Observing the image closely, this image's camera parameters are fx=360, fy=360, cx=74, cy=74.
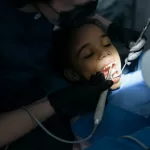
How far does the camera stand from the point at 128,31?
1430 millimetres

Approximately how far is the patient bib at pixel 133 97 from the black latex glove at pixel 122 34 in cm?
15

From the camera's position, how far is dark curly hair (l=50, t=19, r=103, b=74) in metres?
1.28

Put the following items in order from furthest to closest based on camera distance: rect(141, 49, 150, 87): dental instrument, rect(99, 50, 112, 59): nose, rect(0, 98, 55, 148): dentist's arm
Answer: rect(99, 50, 112, 59): nose → rect(0, 98, 55, 148): dentist's arm → rect(141, 49, 150, 87): dental instrument

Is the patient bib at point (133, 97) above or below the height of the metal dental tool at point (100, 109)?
below

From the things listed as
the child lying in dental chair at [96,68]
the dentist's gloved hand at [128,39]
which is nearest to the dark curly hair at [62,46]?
the child lying in dental chair at [96,68]

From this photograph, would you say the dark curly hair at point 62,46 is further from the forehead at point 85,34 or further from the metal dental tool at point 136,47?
the metal dental tool at point 136,47

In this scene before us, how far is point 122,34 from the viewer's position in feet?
4.65

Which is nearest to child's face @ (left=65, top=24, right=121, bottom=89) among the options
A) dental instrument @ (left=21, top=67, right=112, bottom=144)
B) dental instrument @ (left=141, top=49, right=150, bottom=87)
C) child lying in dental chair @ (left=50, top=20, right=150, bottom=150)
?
child lying in dental chair @ (left=50, top=20, right=150, bottom=150)

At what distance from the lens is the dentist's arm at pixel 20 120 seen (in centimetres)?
115

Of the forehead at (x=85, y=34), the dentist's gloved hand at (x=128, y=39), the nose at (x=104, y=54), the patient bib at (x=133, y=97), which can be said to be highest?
the forehead at (x=85, y=34)

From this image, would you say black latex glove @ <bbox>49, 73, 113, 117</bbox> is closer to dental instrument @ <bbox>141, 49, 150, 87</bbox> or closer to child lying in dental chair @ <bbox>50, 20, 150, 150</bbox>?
child lying in dental chair @ <bbox>50, 20, 150, 150</bbox>

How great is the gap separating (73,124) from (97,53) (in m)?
0.26

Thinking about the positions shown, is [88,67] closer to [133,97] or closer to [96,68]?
[96,68]

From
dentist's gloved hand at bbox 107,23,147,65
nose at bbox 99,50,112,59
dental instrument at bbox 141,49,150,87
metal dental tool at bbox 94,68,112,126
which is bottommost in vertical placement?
metal dental tool at bbox 94,68,112,126
